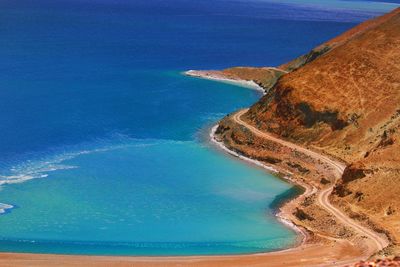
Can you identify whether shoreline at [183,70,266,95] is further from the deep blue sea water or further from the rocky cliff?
the rocky cliff

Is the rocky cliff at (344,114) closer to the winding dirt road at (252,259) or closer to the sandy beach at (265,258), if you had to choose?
the sandy beach at (265,258)

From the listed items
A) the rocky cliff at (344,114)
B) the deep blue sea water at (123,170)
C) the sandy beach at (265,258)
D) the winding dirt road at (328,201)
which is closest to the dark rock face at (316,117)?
the rocky cliff at (344,114)

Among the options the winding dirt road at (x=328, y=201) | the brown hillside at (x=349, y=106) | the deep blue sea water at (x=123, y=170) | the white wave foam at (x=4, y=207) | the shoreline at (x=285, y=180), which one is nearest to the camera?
the winding dirt road at (x=328, y=201)

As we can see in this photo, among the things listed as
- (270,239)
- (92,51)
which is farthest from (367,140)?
(92,51)

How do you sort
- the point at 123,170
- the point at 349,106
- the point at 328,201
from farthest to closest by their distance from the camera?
the point at 349,106, the point at 123,170, the point at 328,201

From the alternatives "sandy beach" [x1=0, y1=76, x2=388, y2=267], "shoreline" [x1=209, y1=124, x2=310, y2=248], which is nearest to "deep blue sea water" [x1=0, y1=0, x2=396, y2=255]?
"shoreline" [x1=209, y1=124, x2=310, y2=248]

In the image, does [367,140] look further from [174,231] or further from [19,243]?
[19,243]

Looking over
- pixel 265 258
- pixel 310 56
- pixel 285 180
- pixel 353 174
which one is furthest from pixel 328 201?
pixel 310 56

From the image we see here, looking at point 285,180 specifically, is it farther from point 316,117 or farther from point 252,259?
point 252,259
